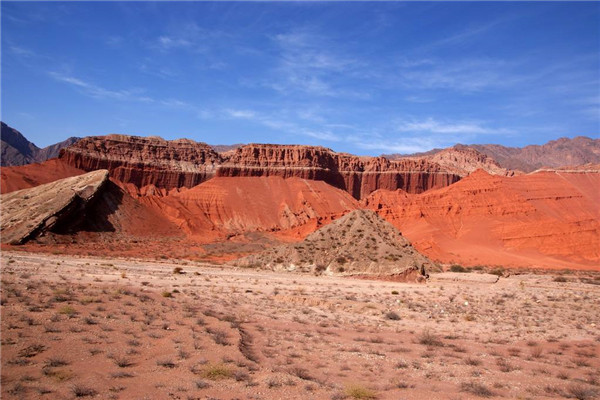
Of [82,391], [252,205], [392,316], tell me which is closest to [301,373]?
[82,391]

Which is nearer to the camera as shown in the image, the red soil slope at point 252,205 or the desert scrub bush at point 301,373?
the desert scrub bush at point 301,373

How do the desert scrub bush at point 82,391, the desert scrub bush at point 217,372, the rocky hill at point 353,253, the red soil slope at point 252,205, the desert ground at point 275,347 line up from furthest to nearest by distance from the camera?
the red soil slope at point 252,205, the rocky hill at point 353,253, the desert scrub bush at point 217,372, the desert ground at point 275,347, the desert scrub bush at point 82,391

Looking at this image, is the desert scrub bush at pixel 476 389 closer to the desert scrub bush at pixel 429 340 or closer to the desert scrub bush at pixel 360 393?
the desert scrub bush at pixel 360 393

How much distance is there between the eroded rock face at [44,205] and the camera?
49.5 metres

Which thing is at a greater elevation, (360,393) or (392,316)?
(360,393)

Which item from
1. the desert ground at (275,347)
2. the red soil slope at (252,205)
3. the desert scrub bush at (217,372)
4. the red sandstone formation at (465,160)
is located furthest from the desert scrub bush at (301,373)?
the red sandstone formation at (465,160)

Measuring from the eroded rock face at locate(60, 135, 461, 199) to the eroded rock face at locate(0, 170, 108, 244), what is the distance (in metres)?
42.0

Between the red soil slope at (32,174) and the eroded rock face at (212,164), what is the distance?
6.06 m

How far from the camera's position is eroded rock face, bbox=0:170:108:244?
49531mm

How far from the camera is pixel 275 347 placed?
11289 mm

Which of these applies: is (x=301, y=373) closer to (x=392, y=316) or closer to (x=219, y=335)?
(x=219, y=335)

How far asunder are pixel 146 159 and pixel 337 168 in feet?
181

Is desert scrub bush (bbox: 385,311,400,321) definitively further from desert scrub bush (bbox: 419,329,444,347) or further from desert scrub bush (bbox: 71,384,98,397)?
desert scrub bush (bbox: 71,384,98,397)

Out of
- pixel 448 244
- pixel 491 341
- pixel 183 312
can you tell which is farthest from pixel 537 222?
pixel 183 312
